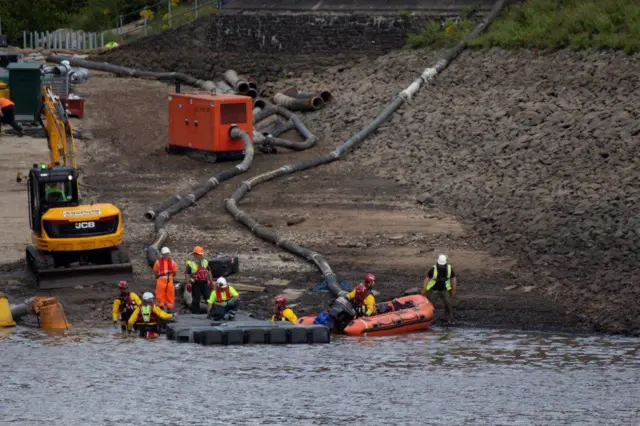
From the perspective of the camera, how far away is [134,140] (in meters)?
50.6

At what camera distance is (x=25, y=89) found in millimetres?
48312

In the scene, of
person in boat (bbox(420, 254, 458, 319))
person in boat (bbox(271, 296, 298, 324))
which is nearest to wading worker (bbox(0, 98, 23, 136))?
person in boat (bbox(271, 296, 298, 324))

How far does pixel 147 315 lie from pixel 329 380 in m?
4.19

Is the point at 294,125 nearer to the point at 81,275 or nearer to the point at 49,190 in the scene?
the point at 49,190

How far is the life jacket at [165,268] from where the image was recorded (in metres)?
32.6

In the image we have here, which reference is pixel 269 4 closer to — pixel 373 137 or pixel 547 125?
pixel 373 137

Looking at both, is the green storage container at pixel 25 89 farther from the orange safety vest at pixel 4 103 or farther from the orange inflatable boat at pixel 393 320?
the orange inflatable boat at pixel 393 320

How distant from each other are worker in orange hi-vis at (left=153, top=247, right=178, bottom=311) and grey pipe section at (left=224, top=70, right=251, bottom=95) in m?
21.6

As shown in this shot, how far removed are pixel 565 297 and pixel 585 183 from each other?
6.41 metres

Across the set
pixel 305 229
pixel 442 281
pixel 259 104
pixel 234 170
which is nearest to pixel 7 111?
pixel 234 170

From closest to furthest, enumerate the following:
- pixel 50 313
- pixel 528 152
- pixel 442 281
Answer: pixel 50 313 → pixel 442 281 → pixel 528 152

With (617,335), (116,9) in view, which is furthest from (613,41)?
(116,9)

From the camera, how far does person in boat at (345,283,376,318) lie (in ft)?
108

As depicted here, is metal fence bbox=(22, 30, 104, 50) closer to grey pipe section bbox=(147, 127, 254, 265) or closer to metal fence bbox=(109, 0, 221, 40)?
metal fence bbox=(109, 0, 221, 40)
